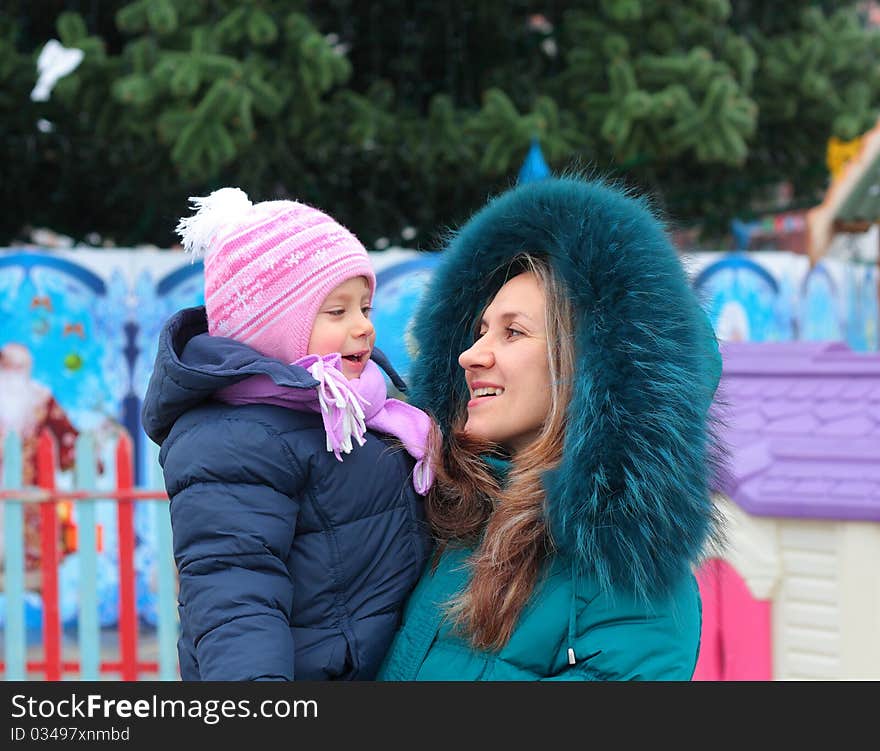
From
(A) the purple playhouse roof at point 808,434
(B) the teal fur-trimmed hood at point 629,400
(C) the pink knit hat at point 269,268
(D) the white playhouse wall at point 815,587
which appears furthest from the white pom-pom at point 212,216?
(D) the white playhouse wall at point 815,587

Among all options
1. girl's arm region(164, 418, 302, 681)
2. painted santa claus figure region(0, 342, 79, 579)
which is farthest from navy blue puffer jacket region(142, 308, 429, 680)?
painted santa claus figure region(0, 342, 79, 579)

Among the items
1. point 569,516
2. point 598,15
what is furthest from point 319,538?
point 598,15

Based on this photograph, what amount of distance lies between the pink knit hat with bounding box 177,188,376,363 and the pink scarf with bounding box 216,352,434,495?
0.32 ft

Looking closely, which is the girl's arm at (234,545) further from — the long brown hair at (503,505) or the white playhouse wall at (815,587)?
the white playhouse wall at (815,587)

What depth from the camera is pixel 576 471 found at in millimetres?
1660

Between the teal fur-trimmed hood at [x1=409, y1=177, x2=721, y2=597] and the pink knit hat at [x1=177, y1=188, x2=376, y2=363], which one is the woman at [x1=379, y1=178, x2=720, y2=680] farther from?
the pink knit hat at [x1=177, y1=188, x2=376, y2=363]

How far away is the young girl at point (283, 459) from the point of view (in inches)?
63.5

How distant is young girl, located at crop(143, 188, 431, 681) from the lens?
1.61 m

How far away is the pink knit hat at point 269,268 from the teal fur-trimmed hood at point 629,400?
41 centimetres

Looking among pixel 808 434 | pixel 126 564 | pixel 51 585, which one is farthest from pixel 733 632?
pixel 51 585

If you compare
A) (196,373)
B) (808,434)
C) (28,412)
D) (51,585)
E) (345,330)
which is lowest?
(196,373)

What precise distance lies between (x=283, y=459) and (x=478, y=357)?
39 cm

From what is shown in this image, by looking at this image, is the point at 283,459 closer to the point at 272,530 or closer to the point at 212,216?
the point at 272,530
